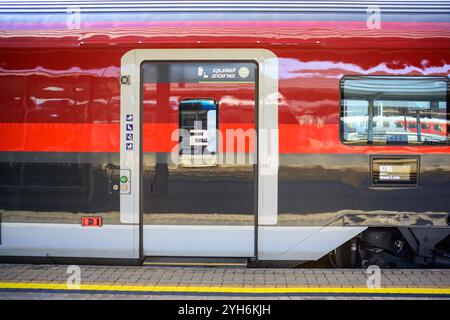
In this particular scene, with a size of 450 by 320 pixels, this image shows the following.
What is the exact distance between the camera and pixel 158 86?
539 centimetres

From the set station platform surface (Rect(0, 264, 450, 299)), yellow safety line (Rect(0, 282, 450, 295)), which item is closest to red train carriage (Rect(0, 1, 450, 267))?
station platform surface (Rect(0, 264, 450, 299))

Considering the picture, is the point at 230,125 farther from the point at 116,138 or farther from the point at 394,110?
the point at 394,110

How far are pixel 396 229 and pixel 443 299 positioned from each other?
3.07 ft

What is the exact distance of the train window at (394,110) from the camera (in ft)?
17.6

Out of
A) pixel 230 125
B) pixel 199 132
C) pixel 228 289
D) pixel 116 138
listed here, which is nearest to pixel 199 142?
pixel 199 132

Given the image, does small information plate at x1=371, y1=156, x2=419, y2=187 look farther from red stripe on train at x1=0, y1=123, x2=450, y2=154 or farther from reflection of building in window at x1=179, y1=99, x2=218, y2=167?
reflection of building in window at x1=179, y1=99, x2=218, y2=167

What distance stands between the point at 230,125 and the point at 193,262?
1.49 meters

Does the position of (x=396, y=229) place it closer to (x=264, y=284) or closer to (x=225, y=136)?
(x=264, y=284)

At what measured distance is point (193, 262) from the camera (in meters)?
5.42

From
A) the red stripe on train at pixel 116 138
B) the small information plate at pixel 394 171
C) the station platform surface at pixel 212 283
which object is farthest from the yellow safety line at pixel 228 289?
the red stripe on train at pixel 116 138

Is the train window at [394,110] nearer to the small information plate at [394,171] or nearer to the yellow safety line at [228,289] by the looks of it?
the small information plate at [394,171]

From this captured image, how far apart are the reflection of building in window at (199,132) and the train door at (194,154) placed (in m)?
0.01

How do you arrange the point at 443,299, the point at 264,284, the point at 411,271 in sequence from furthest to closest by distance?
the point at 411,271
the point at 264,284
the point at 443,299

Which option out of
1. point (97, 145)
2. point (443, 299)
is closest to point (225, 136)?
point (97, 145)
